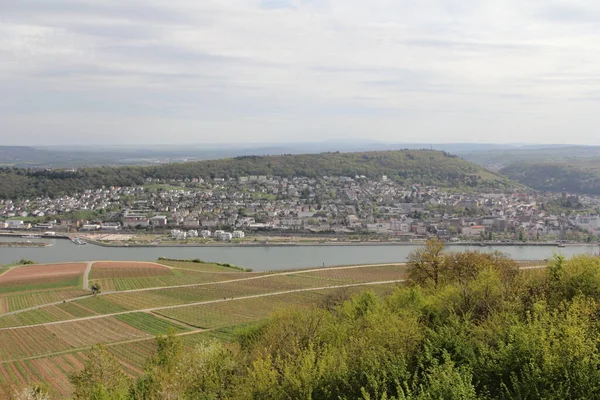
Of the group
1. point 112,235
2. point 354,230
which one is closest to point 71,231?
point 112,235

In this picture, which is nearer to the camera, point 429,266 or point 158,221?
point 429,266

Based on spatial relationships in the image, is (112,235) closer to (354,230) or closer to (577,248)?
(354,230)

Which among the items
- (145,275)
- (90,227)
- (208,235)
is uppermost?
(145,275)

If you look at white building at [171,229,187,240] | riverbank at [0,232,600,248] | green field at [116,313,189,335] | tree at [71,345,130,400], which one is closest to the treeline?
white building at [171,229,187,240]

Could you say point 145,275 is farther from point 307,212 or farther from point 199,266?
point 307,212

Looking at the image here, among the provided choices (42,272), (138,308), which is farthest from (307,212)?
(138,308)

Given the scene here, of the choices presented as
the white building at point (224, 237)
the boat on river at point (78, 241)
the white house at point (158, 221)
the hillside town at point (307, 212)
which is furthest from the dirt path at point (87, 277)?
the white house at point (158, 221)

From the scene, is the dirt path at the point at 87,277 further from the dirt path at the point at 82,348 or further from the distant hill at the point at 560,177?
the distant hill at the point at 560,177
